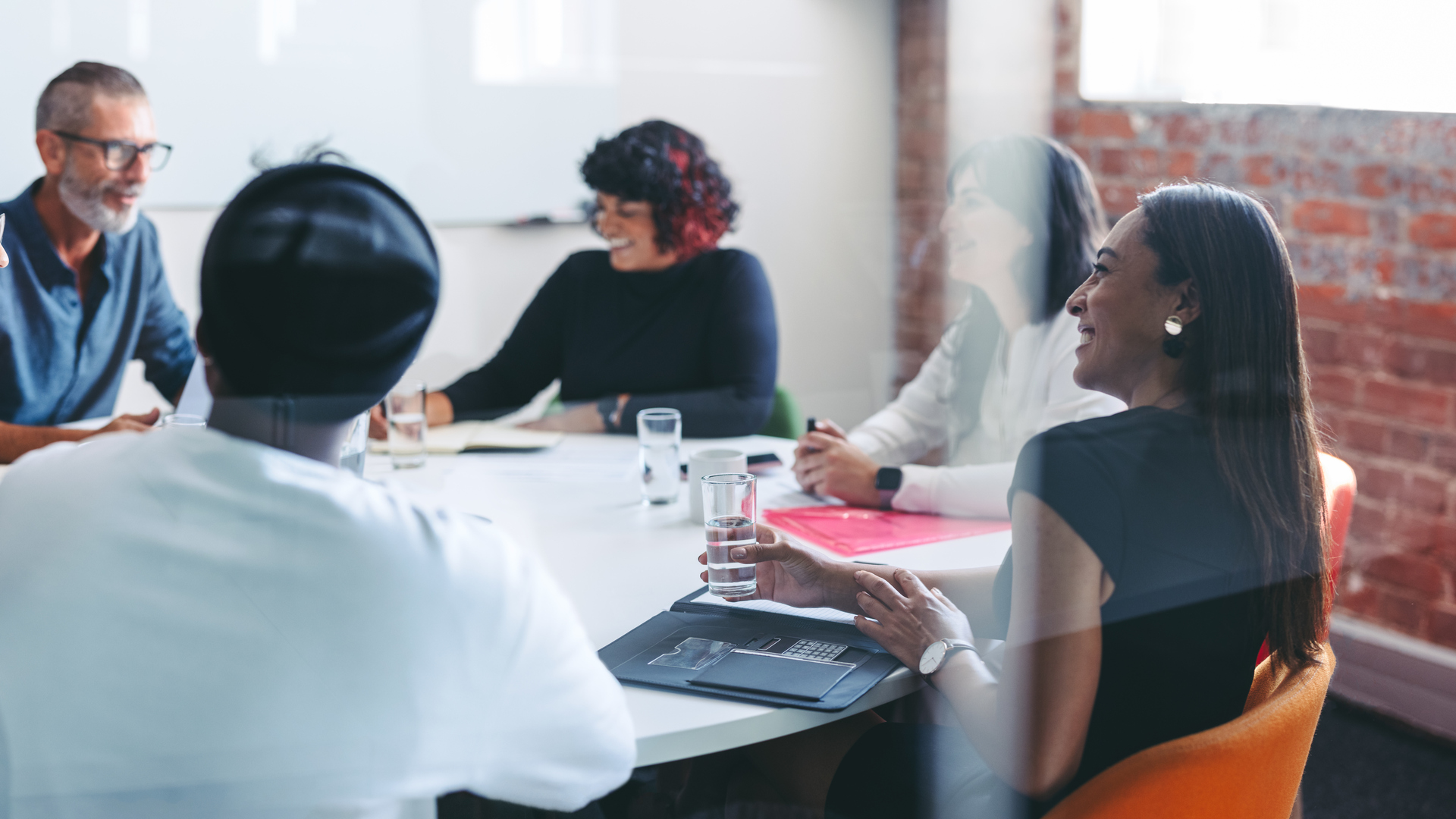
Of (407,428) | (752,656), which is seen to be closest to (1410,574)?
(752,656)

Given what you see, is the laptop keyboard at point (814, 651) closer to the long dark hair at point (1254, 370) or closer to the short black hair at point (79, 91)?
the long dark hair at point (1254, 370)

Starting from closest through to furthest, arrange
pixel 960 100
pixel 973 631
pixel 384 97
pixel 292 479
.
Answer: pixel 292 479 < pixel 973 631 < pixel 384 97 < pixel 960 100

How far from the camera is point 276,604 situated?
68 cm

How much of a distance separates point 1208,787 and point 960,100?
95.1 inches

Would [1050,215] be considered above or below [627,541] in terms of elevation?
above

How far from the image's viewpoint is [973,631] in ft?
3.93

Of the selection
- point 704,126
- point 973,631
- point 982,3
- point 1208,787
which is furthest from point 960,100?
point 1208,787

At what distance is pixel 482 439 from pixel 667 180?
73 centimetres

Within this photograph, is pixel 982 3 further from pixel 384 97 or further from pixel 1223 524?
pixel 1223 524

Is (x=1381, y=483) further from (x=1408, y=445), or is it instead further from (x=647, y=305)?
(x=647, y=305)

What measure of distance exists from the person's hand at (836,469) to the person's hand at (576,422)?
1.80ft

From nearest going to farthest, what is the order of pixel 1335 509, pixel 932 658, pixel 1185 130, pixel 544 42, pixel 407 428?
pixel 932 658 → pixel 1335 509 → pixel 407 428 → pixel 1185 130 → pixel 544 42

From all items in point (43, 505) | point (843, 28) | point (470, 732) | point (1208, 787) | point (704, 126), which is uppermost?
point (843, 28)

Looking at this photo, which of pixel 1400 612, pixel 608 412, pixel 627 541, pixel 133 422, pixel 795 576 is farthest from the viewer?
pixel 1400 612
